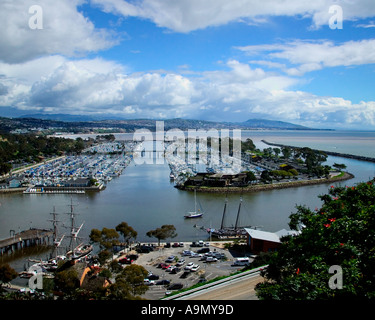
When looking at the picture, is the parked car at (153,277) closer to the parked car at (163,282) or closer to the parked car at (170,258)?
the parked car at (163,282)

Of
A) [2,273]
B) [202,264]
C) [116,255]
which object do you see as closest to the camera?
[2,273]

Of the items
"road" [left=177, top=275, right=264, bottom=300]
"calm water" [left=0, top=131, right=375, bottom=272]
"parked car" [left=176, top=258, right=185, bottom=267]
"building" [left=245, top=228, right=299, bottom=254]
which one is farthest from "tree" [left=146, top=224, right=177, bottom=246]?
"road" [left=177, top=275, right=264, bottom=300]

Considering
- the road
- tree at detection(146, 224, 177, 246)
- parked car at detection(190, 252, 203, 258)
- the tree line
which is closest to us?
the road

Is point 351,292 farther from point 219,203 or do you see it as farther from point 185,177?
point 185,177

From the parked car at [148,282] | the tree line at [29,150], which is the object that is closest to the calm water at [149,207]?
the parked car at [148,282]

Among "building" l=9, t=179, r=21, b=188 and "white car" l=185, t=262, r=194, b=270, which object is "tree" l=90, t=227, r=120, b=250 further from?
"building" l=9, t=179, r=21, b=188

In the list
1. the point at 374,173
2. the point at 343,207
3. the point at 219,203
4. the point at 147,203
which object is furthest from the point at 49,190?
the point at 374,173
